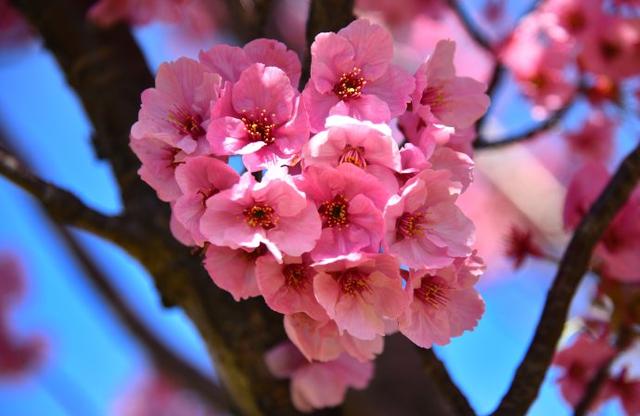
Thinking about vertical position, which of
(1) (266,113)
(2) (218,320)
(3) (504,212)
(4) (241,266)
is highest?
(1) (266,113)

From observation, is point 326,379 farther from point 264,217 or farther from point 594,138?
point 594,138

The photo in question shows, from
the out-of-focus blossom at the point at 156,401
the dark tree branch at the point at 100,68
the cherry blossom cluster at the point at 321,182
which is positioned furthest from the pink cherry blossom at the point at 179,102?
the out-of-focus blossom at the point at 156,401

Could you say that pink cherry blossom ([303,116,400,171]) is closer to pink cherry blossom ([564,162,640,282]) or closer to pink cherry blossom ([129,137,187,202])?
pink cherry blossom ([129,137,187,202])

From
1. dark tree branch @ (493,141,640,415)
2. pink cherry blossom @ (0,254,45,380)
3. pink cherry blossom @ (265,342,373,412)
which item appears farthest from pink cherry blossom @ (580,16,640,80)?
pink cherry blossom @ (0,254,45,380)

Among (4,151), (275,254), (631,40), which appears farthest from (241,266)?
(631,40)

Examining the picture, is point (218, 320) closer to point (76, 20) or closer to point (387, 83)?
point (387, 83)

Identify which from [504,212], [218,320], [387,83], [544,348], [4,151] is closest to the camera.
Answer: [387,83]
